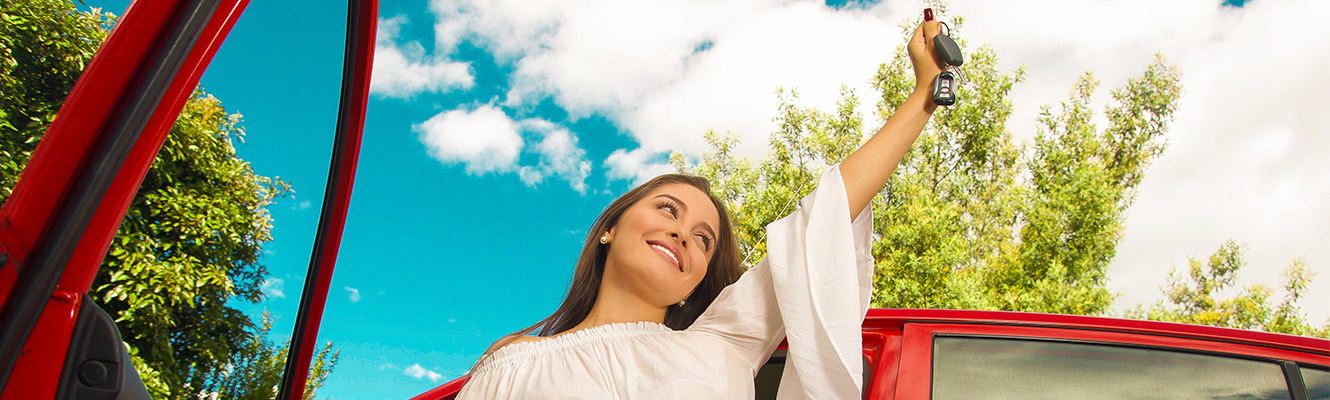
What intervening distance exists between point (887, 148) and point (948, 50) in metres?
0.22

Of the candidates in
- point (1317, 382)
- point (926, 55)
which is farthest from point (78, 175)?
point (1317, 382)

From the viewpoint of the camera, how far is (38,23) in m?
0.98

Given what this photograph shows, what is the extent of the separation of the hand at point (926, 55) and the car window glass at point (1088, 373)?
0.60 metres

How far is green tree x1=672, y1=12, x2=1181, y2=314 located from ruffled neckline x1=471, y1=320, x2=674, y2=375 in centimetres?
816

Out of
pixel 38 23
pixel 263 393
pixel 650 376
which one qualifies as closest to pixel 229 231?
pixel 263 393

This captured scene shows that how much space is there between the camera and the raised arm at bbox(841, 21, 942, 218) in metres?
1.55

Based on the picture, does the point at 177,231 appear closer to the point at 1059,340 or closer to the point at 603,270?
the point at 603,270

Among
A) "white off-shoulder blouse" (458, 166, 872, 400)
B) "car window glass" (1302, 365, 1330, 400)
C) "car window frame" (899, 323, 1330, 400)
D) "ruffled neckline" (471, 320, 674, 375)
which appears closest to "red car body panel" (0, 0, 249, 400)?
"white off-shoulder blouse" (458, 166, 872, 400)

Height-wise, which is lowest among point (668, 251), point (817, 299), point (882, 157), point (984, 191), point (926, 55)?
point (817, 299)

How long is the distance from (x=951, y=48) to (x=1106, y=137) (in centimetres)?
1214

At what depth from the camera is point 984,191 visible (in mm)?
11945

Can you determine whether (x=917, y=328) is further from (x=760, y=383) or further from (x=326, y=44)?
(x=326, y=44)

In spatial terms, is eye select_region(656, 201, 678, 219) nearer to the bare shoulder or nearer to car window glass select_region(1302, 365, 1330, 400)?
the bare shoulder

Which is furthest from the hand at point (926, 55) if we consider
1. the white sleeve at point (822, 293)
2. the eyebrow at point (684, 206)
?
the eyebrow at point (684, 206)
